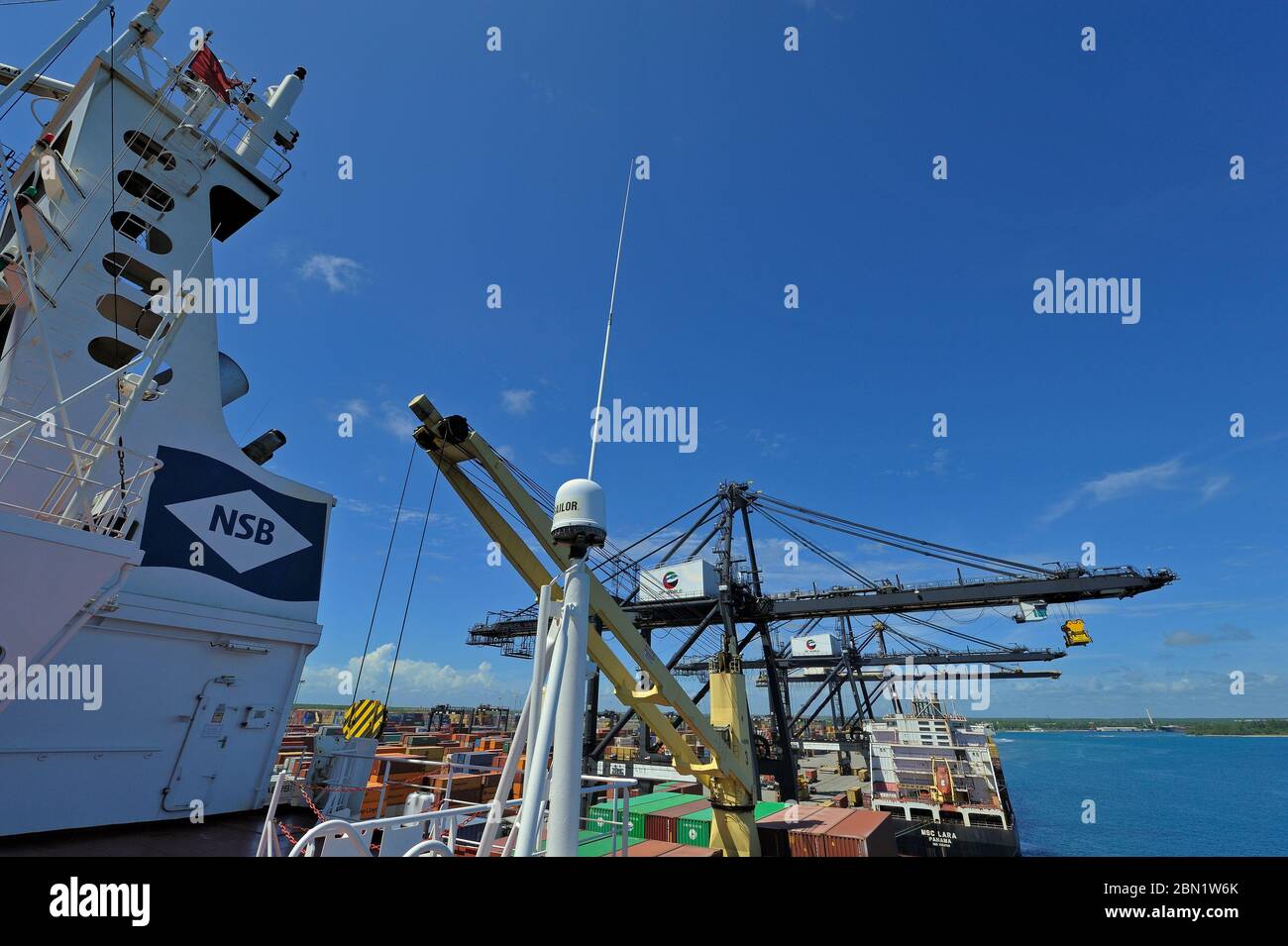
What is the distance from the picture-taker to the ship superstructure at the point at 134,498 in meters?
8.15

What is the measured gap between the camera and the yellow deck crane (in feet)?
45.9

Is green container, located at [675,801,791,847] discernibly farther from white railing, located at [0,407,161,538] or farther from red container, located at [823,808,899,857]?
white railing, located at [0,407,161,538]

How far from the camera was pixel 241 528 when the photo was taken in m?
12.5

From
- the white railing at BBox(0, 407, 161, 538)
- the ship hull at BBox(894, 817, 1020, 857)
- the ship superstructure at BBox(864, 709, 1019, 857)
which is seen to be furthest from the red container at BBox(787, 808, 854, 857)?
the white railing at BBox(0, 407, 161, 538)

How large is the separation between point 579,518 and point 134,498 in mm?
7799

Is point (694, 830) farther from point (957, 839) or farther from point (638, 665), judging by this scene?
point (957, 839)

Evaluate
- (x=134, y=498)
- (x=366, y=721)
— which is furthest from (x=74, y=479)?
(x=366, y=721)

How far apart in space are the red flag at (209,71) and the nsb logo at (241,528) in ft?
40.3

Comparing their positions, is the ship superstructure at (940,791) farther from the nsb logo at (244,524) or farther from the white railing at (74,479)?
the white railing at (74,479)

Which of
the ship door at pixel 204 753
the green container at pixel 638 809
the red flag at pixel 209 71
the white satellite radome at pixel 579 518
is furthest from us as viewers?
the green container at pixel 638 809

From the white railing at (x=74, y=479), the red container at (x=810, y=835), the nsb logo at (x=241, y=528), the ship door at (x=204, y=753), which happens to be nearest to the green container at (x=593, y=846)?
the red container at (x=810, y=835)

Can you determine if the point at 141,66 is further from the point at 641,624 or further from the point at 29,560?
the point at 641,624
